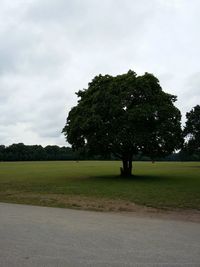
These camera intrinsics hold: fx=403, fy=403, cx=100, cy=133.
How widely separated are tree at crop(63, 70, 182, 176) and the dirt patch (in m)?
15.9

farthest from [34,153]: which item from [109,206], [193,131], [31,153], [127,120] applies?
[109,206]

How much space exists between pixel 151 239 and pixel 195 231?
6.40ft

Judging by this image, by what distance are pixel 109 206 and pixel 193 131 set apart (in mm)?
69914

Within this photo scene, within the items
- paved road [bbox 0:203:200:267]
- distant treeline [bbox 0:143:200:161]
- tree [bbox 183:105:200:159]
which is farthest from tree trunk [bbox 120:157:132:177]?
distant treeline [bbox 0:143:200:161]

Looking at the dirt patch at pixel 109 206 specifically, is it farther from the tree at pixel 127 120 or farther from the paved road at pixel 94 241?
the tree at pixel 127 120

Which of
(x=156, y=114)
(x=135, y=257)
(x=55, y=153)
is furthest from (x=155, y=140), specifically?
(x=55, y=153)

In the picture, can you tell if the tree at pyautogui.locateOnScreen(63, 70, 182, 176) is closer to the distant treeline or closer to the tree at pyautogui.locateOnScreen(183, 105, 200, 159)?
the tree at pyautogui.locateOnScreen(183, 105, 200, 159)

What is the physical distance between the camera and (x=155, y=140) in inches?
1432

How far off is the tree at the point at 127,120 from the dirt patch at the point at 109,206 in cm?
1589

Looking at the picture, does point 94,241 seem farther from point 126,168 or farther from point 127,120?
point 126,168

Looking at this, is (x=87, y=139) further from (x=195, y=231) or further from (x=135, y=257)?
(x=135, y=257)

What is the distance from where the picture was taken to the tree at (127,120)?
117ft

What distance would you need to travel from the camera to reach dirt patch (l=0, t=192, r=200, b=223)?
14603 millimetres

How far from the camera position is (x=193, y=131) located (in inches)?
3312
